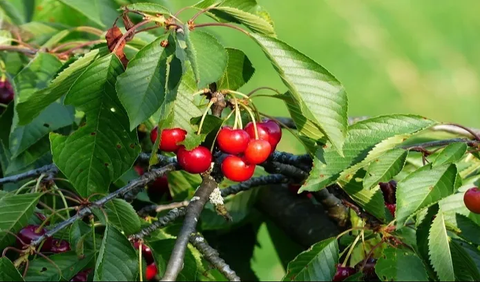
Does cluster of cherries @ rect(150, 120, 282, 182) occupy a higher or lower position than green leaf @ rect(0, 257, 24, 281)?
higher

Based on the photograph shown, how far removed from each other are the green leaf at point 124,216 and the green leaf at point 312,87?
329 millimetres

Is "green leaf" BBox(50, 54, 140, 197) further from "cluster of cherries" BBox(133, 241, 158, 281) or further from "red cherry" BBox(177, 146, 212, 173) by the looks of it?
"cluster of cherries" BBox(133, 241, 158, 281)

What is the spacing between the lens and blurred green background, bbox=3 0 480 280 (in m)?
5.12

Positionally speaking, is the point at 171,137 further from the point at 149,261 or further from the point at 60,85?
the point at 149,261

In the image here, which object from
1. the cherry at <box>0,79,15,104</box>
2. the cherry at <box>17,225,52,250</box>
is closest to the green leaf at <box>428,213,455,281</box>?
the cherry at <box>17,225,52,250</box>

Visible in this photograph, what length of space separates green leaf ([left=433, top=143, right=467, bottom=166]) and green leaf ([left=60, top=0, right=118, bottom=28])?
101 cm

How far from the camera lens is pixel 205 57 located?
0.98 meters

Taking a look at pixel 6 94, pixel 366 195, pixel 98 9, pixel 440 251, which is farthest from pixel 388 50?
pixel 440 251

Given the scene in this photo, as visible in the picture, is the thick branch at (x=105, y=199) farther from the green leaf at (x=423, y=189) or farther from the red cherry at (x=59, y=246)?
the green leaf at (x=423, y=189)

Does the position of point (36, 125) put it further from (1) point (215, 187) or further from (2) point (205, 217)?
(1) point (215, 187)

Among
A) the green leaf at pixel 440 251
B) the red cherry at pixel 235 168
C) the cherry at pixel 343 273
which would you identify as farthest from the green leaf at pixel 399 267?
the red cherry at pixel 235 168

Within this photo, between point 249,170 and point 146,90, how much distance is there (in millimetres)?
242

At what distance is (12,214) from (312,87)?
508 millimetres

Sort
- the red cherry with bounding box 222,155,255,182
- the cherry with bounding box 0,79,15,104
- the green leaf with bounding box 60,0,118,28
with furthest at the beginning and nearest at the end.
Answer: the green leaf with bounding box 60,0,118,28 → the cherry with bounding box 0,79,15,104 → the red cherry with bounding box 222,155,255,182
